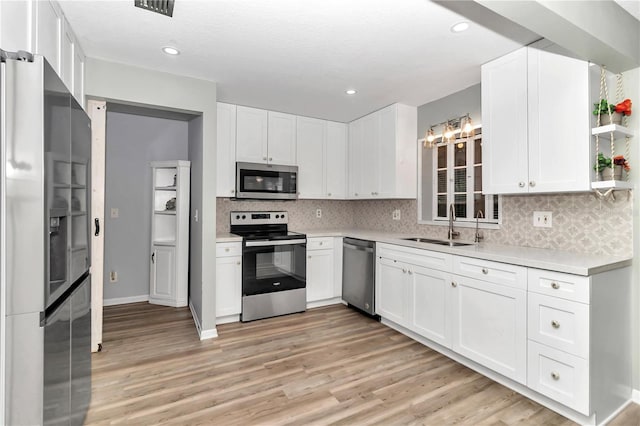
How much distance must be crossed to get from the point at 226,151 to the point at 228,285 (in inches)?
58.7

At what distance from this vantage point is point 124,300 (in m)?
4.04

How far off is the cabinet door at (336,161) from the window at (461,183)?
1269 mm

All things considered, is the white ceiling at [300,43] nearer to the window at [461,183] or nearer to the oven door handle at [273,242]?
the window at [461,183]

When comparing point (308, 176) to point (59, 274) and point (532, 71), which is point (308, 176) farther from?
point (59, 274)

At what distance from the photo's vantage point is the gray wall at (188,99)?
103 inches

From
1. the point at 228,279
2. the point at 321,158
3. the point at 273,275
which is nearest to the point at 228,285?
the point at 228,279

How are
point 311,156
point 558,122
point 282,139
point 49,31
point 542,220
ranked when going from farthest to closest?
point 311,156 → point 282,139 → point 542,220 → point 558,122 → point 49,31

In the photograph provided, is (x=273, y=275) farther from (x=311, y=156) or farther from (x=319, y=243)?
(x=311, y=156)

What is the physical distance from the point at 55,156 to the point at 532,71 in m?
2.86

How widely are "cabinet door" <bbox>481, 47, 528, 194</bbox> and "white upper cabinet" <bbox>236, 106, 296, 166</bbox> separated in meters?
Answer: 2.23

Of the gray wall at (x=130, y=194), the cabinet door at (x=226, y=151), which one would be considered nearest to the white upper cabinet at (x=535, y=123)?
the cabinet door at (x=226, y=151)

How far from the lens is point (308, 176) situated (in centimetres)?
420

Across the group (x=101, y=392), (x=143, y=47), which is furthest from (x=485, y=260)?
(x=143, y=47)

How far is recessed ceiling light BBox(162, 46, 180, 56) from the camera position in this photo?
7.80 ft
